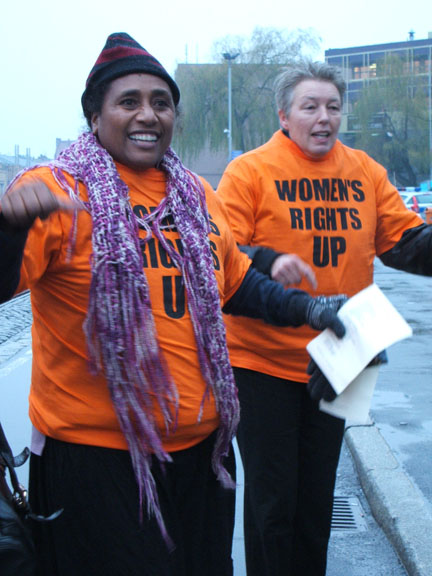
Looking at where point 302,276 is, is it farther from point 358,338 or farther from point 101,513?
point 101,513

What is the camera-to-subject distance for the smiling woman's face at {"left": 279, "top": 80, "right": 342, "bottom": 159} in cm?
299

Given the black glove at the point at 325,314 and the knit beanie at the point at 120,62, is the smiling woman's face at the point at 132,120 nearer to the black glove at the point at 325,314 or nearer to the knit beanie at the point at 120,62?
the knit beanie at the point at 120,62

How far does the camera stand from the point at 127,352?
198cm

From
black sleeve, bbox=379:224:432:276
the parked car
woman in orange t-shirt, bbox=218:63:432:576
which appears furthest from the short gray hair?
the parked car

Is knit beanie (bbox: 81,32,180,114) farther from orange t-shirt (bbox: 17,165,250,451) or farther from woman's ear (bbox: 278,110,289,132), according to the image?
woman's ear (bbox: 278,110,289,132)

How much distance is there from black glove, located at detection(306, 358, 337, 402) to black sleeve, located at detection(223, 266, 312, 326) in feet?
0.50

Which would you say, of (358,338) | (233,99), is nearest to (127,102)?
(358,338)

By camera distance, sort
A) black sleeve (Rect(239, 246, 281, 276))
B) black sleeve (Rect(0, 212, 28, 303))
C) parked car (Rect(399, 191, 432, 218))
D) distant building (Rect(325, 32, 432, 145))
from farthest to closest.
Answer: distant building (Rect(325, 32, 432, 145)) → parked car (Rect(399, 191, 432, 218)) → black sleeve (Rect(239, 246, 281, 276)) → black sleeve (Rect(0, 212, 28, 303))

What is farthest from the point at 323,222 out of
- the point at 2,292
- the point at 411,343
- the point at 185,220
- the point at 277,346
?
the point at 411,343

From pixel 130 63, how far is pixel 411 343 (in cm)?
683

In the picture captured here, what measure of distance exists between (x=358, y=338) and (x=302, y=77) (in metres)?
1.17

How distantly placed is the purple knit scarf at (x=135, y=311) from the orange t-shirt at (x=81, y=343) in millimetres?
29

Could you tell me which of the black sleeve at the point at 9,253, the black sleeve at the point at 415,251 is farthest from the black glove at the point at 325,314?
the black sleeve at the point at 9,253

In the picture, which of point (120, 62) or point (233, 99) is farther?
point (233, 99)
